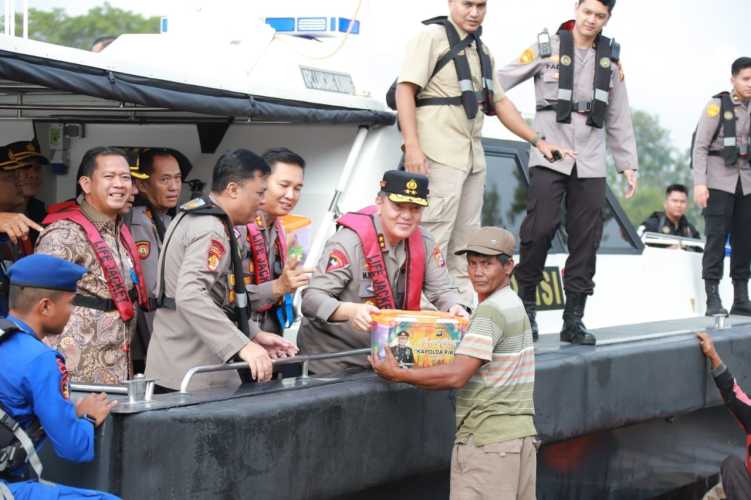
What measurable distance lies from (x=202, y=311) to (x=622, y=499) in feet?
11.1

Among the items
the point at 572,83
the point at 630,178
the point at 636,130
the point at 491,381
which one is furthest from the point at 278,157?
the point at 636,130

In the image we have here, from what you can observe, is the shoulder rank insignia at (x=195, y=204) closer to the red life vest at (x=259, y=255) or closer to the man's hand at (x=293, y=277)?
the man's hand at (x=293, y=277)

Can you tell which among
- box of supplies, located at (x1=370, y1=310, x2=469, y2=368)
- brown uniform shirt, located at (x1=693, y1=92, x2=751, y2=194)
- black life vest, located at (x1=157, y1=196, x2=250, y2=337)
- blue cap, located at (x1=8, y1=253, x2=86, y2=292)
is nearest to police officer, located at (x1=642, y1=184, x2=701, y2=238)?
brown uniform shirt, located at (x1=693, y1=92, x2=751, y2=194)

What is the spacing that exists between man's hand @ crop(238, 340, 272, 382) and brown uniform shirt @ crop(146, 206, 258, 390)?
0.09 ft

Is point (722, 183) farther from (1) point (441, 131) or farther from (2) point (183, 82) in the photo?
(2) point (183, 82)

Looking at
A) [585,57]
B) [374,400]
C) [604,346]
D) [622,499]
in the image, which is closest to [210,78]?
[374,400]

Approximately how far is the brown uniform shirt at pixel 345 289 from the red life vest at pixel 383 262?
24 millimetres

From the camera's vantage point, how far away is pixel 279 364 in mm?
4320

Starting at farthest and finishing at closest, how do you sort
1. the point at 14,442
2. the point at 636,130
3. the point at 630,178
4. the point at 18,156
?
the point at 636,130, the point at 630,178, the point at 18,156, the point at 14,442

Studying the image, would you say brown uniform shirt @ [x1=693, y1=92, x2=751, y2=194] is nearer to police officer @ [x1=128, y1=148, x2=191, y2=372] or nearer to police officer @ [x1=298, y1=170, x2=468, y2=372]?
police officer @ [x1=298, y1=170, x2=468, y2=372]

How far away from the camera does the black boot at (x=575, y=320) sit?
616 cm

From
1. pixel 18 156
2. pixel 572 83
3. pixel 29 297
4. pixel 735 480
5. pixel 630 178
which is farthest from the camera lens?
pixel 630 178

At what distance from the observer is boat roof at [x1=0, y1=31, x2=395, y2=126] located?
4.43 m

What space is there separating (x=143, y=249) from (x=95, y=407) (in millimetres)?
1433
